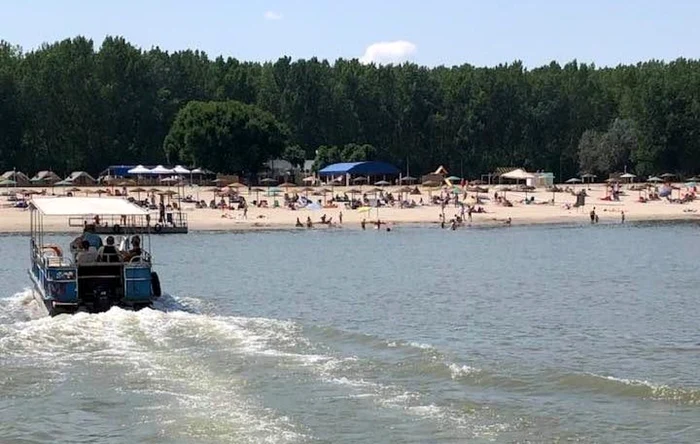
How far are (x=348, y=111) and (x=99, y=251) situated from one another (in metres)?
95.2

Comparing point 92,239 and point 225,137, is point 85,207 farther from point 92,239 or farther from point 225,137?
point 225,137

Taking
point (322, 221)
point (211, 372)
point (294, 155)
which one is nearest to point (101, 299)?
point (211, 372)

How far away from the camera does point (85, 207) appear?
31.3 metres

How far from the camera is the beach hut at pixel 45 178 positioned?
105 meters

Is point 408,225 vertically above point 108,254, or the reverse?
point 108,254

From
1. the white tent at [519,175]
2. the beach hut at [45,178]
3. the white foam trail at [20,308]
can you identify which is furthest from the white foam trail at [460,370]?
the white tent at [519,175]

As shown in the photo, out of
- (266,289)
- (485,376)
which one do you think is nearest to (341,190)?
(266,289)

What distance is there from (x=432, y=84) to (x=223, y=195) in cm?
4325

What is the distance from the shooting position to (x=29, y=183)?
104 m

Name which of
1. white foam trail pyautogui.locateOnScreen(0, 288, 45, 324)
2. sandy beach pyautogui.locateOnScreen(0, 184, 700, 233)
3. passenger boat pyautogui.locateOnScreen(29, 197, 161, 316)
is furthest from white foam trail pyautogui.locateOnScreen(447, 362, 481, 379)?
sandy beach pyautogui.locateOnScreen(0, 184, 700, 233)

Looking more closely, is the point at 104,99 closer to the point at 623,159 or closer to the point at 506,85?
the point at 506,85

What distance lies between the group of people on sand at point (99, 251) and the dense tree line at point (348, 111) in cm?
7545

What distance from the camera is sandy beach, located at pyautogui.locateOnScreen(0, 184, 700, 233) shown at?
246 ft

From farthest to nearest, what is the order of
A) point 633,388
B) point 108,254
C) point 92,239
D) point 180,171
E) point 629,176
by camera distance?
point 629,176 → point 180,171 → point 92,239 → point 108,254 → point 633,388
